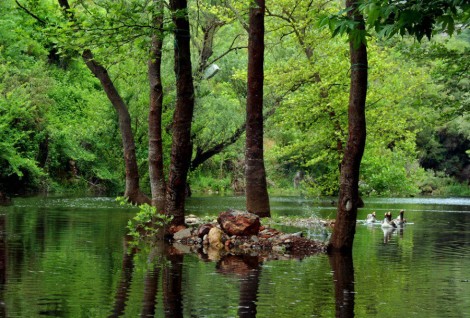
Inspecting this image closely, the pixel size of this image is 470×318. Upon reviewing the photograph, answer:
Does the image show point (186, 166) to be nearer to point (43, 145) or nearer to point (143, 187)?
point (143, 187)


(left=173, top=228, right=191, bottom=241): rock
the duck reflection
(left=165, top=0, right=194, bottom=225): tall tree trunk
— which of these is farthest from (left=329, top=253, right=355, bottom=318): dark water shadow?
(left=165, top=0, right=194, bottom=225): tall tree trunk

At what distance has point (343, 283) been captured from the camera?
12273mm

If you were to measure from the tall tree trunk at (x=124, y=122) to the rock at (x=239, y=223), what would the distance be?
7071 millimetres

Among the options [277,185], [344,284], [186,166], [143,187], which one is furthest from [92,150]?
[344,284]

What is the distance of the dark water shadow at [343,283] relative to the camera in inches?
391

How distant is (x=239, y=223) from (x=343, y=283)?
5.72 m

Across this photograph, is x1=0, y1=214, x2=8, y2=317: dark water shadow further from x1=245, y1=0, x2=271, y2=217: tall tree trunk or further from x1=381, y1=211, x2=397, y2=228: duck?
x1=381, y1=211, x2=397, y2=228: duck

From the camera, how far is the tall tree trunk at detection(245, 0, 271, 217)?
21859 mm

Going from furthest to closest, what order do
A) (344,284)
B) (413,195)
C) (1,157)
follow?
(413,195) → (1,157) → (344,284)

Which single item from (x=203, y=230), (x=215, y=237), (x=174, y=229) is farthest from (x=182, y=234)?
(x=215, y=237)

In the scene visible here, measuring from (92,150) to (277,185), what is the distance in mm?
22268

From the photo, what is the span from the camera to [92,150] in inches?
2098

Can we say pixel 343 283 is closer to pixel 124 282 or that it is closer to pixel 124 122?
pixel 124 282

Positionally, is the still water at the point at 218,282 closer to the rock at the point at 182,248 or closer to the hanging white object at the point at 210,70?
the rock at the point at 182,248
